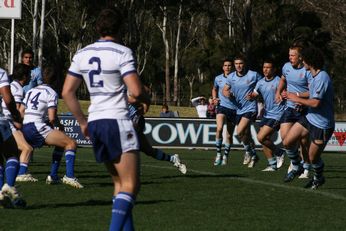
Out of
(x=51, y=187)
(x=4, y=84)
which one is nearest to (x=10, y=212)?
(x=4, y=84)

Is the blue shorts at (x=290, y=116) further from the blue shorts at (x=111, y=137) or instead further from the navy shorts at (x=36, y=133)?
the blue shorts at (x=111, y=137)

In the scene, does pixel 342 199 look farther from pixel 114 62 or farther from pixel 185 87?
pixel 185 87

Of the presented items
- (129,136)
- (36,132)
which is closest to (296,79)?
(36,132)

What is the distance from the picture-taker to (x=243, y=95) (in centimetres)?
2036

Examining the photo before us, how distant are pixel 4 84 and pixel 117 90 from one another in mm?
3428

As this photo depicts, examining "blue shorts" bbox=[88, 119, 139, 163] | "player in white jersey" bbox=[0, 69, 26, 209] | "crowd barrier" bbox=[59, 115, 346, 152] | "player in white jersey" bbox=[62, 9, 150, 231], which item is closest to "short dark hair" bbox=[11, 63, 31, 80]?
"player in white jersey" bbox=[0, 69, 26, 209]

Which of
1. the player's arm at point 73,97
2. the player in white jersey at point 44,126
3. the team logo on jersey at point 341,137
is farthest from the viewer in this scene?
the team logo on jersey at point 341,137

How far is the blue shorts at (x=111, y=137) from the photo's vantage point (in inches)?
308

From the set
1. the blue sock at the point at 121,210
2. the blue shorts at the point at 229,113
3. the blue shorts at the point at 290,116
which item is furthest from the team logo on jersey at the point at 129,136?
the blue shorts at the point at 229,113

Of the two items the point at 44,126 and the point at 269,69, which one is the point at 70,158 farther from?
the point at 269,69

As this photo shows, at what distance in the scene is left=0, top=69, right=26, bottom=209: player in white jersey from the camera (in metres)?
11.0

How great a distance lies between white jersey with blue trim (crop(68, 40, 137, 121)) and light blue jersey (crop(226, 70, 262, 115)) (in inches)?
490

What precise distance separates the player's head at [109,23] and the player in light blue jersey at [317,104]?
16.9 ft

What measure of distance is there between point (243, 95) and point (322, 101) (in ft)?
23.8
